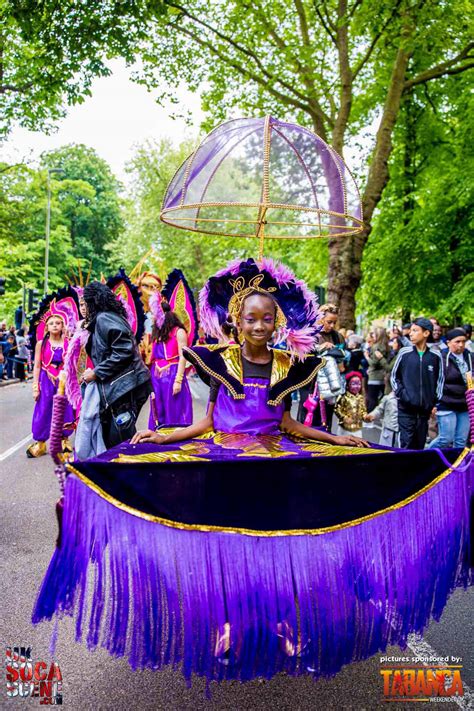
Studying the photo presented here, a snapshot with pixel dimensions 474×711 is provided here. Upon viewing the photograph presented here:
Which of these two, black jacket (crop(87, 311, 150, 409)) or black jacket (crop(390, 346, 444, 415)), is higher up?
black jacket (crop(87, 311, 150, 409))

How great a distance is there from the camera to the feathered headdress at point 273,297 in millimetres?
4074

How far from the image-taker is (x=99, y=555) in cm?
281

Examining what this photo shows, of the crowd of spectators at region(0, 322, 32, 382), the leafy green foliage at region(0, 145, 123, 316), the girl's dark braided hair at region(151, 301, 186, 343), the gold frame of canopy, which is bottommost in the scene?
the crowd of spectators at region(0, 322, 32, 382)

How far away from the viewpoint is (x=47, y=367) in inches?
346

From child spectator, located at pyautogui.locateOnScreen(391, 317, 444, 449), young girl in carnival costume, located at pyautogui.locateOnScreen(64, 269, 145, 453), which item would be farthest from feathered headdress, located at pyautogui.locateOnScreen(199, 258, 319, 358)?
child spectator, located at pyautogui.locateOnScreen(391, 317, 444, 449)

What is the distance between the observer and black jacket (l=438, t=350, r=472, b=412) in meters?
7.50

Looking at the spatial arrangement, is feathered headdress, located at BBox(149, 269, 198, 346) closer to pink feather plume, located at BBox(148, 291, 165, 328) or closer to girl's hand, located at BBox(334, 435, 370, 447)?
pink feather plume, located at BBox(148, 291, 165, 328)

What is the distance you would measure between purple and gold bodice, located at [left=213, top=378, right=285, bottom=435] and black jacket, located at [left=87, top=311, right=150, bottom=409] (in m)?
1.65

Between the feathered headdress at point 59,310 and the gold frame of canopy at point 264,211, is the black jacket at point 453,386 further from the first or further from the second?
the feathered headdress at point 59,310

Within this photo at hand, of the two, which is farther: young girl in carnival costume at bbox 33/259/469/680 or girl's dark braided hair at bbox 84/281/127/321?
girl's dark braided hair at bbox 84/281/127/321

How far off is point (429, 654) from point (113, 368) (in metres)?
2.98

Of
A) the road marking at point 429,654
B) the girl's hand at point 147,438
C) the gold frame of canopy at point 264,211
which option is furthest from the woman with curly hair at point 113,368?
the road marking at point 429,654

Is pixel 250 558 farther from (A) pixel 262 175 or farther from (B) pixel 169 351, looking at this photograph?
(B) pixel 169 351

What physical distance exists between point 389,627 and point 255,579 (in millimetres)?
663
